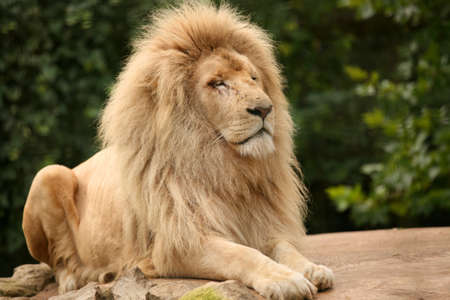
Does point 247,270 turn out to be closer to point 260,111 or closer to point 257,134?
point 257,134

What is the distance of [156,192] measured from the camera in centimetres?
343

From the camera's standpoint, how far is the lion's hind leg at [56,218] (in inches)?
161

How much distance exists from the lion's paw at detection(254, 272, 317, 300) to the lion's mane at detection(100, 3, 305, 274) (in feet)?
1.71

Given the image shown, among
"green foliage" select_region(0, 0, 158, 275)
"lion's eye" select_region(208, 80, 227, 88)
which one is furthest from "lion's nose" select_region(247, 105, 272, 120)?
"green foliage" select_region(0, 0, 158, 275)

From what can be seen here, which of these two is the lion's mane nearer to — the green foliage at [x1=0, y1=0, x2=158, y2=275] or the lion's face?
the lion's face

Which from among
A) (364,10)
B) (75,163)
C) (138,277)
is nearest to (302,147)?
(364,10)

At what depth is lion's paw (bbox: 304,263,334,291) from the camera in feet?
10.1

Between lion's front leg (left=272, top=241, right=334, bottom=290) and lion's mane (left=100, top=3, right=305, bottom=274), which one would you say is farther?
lion's mane (left=100, top=3, right=305, bottom=274)

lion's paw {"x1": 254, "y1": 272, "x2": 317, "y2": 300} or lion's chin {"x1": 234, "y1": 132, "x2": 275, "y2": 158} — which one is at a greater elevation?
lion's chin {"x1": 234, "y1": 132, "x2": 275, "y2": 158}

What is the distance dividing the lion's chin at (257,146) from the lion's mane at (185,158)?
9 cm

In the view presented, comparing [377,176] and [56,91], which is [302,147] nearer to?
[377,176]

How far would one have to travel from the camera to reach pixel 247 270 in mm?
3023

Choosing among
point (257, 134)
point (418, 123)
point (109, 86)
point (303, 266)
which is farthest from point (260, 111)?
point (109, 86)

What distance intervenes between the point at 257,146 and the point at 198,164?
0.34 meters
